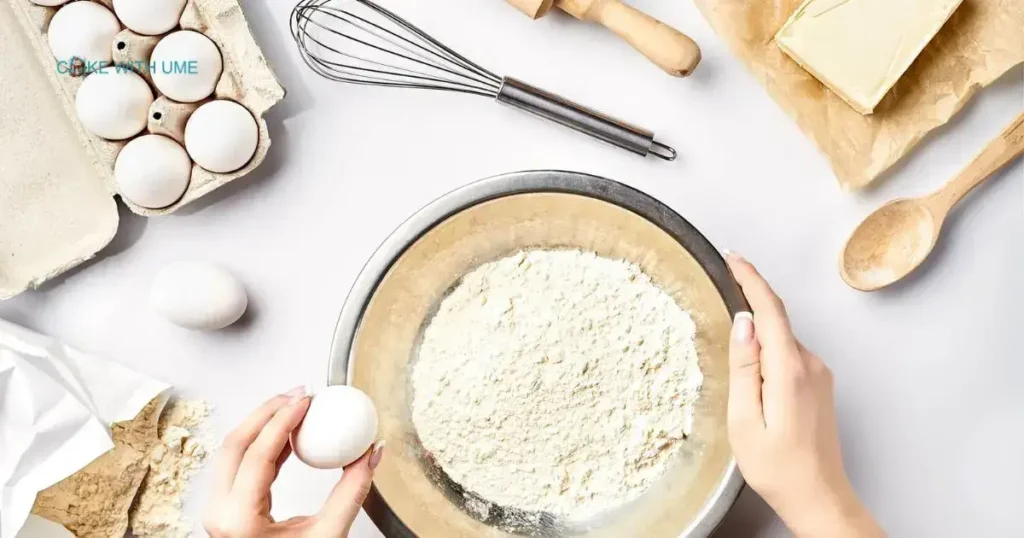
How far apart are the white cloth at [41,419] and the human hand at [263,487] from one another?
0.28 meters

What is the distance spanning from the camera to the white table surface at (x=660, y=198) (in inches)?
45.1

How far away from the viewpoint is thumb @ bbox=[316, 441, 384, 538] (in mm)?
854

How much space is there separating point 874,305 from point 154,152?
1.04m

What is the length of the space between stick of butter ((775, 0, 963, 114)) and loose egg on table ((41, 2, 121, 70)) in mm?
920

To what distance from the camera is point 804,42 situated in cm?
106

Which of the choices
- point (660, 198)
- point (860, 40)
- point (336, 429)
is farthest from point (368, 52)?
point (860, 40)

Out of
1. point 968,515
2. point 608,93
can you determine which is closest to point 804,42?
point 608,93

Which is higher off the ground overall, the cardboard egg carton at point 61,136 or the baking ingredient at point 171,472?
the cardboard egg carton at point 61,136

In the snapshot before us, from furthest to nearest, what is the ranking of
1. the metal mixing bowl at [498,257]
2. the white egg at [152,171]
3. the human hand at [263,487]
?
the white egg at [152,171] < the metal mixing bowl at [498,257] < the human hand at [263,487]

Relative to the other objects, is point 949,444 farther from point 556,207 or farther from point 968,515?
point 556,207

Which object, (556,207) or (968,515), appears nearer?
(556,207)

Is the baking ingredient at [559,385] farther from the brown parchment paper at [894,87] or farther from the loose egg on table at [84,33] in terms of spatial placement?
the loose egg on table at [84,33]

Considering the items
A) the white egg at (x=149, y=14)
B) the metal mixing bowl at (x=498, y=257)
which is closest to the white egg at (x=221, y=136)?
the white egg at (x=149, y=14)

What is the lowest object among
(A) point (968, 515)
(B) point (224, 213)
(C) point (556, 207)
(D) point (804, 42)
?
(B) point (224, 213)
